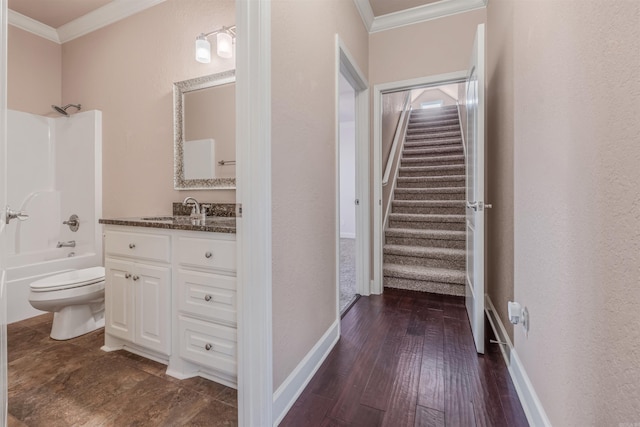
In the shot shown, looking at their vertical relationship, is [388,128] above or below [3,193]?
above

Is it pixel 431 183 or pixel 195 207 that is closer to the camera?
pixel 195 207

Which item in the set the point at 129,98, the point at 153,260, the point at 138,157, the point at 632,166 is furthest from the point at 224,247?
the point at 129,98

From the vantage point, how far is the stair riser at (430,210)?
3.42 metres

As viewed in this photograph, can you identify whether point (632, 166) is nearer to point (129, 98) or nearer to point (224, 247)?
point (224, 247)

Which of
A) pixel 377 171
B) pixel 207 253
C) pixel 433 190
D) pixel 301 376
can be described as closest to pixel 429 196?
pixel 433 190

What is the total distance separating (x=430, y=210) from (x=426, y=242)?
0.55 m

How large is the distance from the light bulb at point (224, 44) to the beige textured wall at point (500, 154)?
181 centimetres

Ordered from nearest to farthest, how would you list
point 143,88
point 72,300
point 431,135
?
point 72,300 → point 143,88 → point 431,135

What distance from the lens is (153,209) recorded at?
2396mm

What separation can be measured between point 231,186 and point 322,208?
78 cm

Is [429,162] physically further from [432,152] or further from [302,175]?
[302,175]

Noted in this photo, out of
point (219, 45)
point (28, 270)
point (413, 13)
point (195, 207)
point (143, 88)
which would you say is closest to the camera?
point (219, 45)

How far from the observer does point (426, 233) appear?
3.17 metres

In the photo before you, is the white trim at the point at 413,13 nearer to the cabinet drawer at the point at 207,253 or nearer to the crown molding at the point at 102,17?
the crown molding at the point at 102,17
